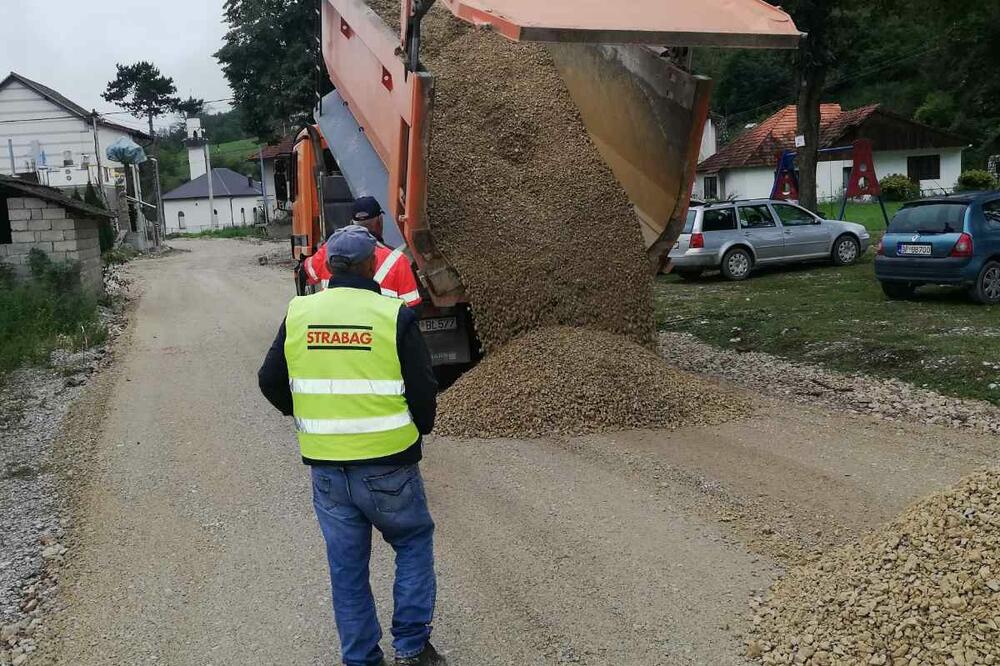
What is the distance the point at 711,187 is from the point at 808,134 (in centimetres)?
2571

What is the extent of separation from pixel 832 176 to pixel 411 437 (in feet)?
143

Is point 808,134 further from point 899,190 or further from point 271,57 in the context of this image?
point 899,190

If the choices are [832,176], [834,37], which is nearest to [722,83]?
[832,176]

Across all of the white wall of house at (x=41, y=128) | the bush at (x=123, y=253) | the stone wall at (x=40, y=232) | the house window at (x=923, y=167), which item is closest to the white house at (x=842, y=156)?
the house window at (x=923, y=167)

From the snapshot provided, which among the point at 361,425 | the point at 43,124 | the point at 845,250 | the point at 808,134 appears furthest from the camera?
the point at 43,124

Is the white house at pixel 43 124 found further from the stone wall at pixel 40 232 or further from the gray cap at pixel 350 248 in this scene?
the gray cap at pixel 350 248

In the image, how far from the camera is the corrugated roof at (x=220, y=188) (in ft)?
246

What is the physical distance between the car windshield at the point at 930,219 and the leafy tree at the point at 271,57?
1847 cm

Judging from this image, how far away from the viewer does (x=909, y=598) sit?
10.6 feet

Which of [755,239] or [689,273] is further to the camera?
[689,273]

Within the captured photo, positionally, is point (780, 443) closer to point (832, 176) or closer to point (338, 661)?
point (338, 661)

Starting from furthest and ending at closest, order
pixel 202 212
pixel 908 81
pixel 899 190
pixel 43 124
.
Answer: pixel 202 212 → pixel 908 81 → pixel 43 124 → pixel 899 190

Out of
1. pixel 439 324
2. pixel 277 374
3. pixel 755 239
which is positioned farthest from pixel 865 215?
pixel 277 374

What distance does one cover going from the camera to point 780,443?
619 centimetres
